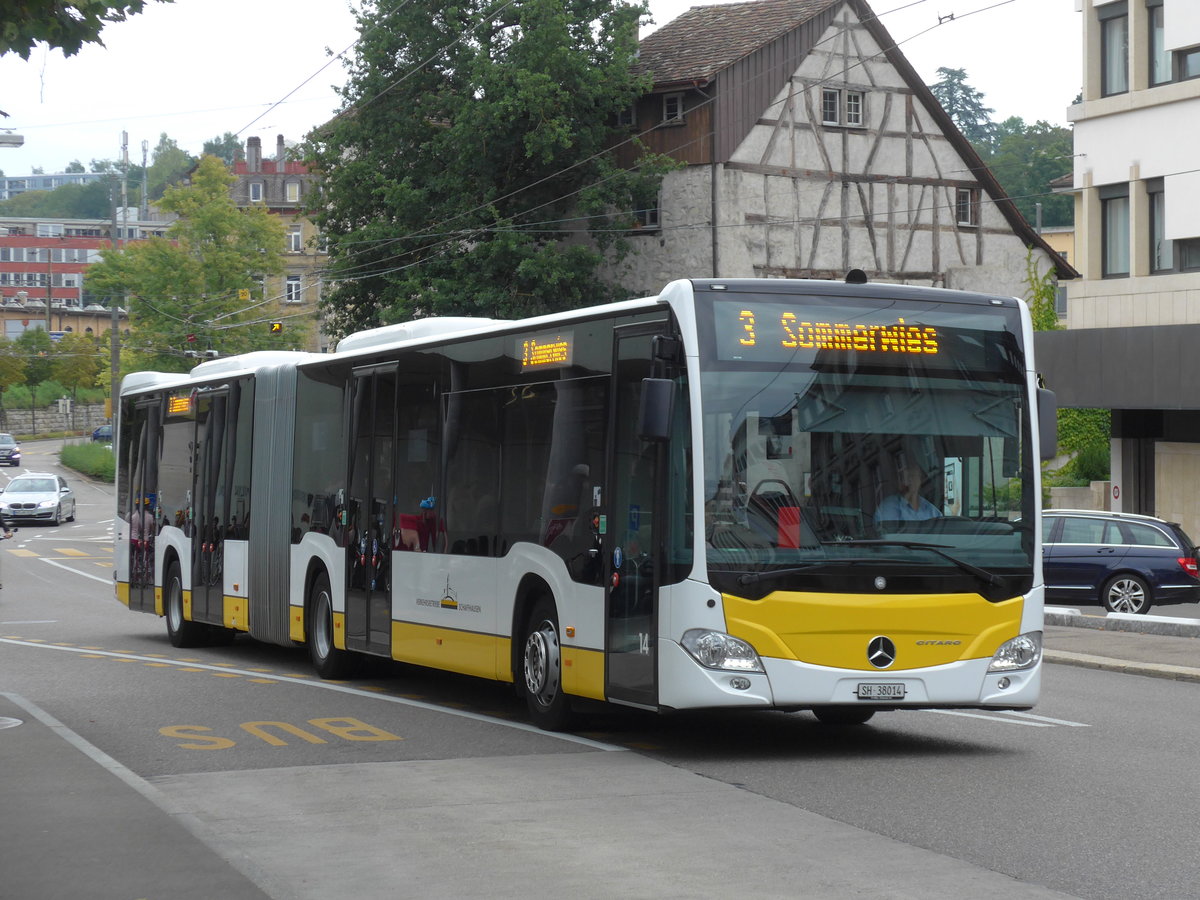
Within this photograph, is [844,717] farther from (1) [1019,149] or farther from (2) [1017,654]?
(1) [1019,149]

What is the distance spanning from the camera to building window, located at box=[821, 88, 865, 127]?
47.6 metres

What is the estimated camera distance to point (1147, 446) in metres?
36.6

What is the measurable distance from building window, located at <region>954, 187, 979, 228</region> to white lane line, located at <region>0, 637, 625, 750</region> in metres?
32.8

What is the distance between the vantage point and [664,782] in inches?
410

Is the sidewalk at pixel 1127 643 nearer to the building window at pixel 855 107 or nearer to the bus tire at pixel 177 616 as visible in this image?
the bus tire at pixel 177 616

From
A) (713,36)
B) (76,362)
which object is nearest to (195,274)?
(76,362)

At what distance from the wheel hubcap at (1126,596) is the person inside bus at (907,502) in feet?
55.5

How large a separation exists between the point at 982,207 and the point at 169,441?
3238 cm

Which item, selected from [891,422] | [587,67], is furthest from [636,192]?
[891,422]

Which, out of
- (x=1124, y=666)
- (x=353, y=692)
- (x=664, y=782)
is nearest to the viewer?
(x=664, y=782)

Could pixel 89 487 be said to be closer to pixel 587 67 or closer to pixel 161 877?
pixel 587 67

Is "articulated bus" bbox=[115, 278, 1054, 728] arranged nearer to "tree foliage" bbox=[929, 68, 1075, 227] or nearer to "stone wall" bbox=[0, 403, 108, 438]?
"tree foliage" bbox=[929, 68, 1075, 227]

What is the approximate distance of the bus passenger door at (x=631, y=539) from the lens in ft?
37.4

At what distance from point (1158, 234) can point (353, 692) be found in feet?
78.7
